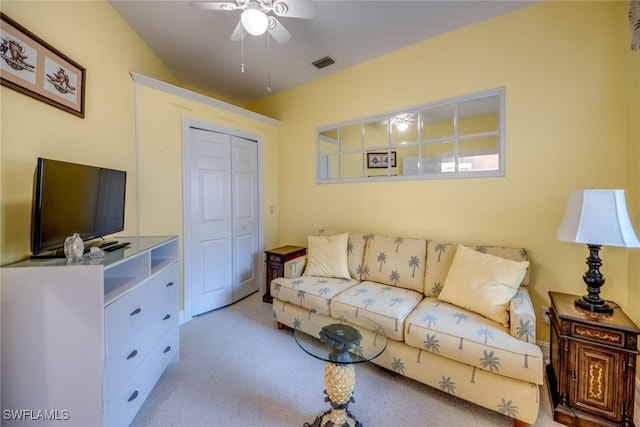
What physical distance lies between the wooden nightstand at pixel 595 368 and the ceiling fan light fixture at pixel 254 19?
255 cm

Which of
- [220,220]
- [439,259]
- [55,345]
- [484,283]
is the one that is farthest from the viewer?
[220,220]

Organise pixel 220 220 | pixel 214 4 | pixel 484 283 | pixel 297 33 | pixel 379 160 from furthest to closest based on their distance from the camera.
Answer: pixel 220 220 < pixel 379 160 < pixel 297 33 < pixel 484 283 < pixel 214 4

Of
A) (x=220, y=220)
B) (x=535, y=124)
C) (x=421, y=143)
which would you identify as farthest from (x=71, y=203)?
(x=535, y=124)

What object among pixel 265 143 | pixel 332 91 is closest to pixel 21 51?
pixel 265 143

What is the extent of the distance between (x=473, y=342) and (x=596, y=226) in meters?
0.95

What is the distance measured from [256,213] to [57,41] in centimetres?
231

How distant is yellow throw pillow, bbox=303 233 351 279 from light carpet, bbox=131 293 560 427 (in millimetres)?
740

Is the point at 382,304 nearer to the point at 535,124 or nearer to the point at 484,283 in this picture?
the point at 484,283

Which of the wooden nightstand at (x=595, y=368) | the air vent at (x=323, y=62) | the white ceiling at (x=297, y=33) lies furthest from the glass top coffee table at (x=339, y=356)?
the air vent at (x=323, y=62)

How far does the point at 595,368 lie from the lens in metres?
1.36

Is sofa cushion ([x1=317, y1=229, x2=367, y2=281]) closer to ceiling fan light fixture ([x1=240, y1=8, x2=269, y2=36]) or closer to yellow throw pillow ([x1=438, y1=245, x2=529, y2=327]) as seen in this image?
yellow throw pillow ([x1=438, y1=245, x2=529, y2=327])

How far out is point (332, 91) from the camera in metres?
3.12

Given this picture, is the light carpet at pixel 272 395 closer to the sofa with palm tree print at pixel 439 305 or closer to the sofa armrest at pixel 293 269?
the sofa with palm tree print at pixel 439 305

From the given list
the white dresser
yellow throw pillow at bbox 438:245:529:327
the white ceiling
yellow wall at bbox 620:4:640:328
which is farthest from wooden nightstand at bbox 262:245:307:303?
yellow wall at bbox 620:4:640:328
